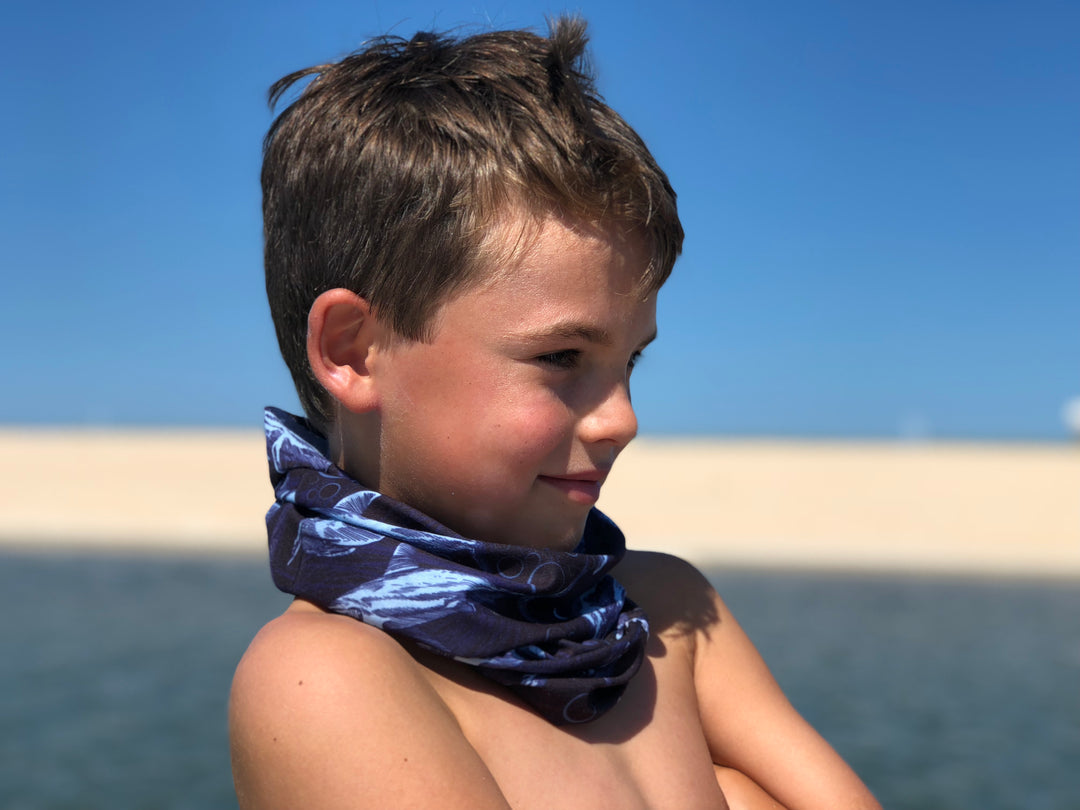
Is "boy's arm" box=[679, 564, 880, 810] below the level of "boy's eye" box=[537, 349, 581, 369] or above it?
below

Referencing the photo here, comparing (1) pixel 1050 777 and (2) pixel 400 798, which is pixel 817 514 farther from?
(2) pixel 400 798

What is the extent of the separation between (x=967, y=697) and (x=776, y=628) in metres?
2.22

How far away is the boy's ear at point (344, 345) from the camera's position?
3.99ft

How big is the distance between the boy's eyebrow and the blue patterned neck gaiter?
0.26 metres

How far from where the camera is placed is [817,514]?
1766cm

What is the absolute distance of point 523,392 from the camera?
1.17 m

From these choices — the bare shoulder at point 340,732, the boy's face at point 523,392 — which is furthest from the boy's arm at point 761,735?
the bare shoulder at point 340,732

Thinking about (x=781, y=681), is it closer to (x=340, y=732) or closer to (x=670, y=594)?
(x=670, y=594)

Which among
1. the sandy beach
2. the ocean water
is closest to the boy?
the ocean water

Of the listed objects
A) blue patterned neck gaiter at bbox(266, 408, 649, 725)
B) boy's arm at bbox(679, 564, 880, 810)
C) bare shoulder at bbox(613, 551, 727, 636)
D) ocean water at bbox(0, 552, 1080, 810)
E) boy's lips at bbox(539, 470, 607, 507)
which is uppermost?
boy's lips at bbox(539, 470, 607, 507)

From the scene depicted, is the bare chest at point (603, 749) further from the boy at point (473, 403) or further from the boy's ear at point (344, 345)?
the boy's ear at point (344, 345)

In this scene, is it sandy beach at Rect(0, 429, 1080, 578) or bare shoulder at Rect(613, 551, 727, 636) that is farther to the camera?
sandy beach at Rect(0, 429, 1080, 578)

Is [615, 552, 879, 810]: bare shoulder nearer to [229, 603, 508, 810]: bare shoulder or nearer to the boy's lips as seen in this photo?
the boy's lips

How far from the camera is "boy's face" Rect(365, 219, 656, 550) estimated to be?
116 cm
